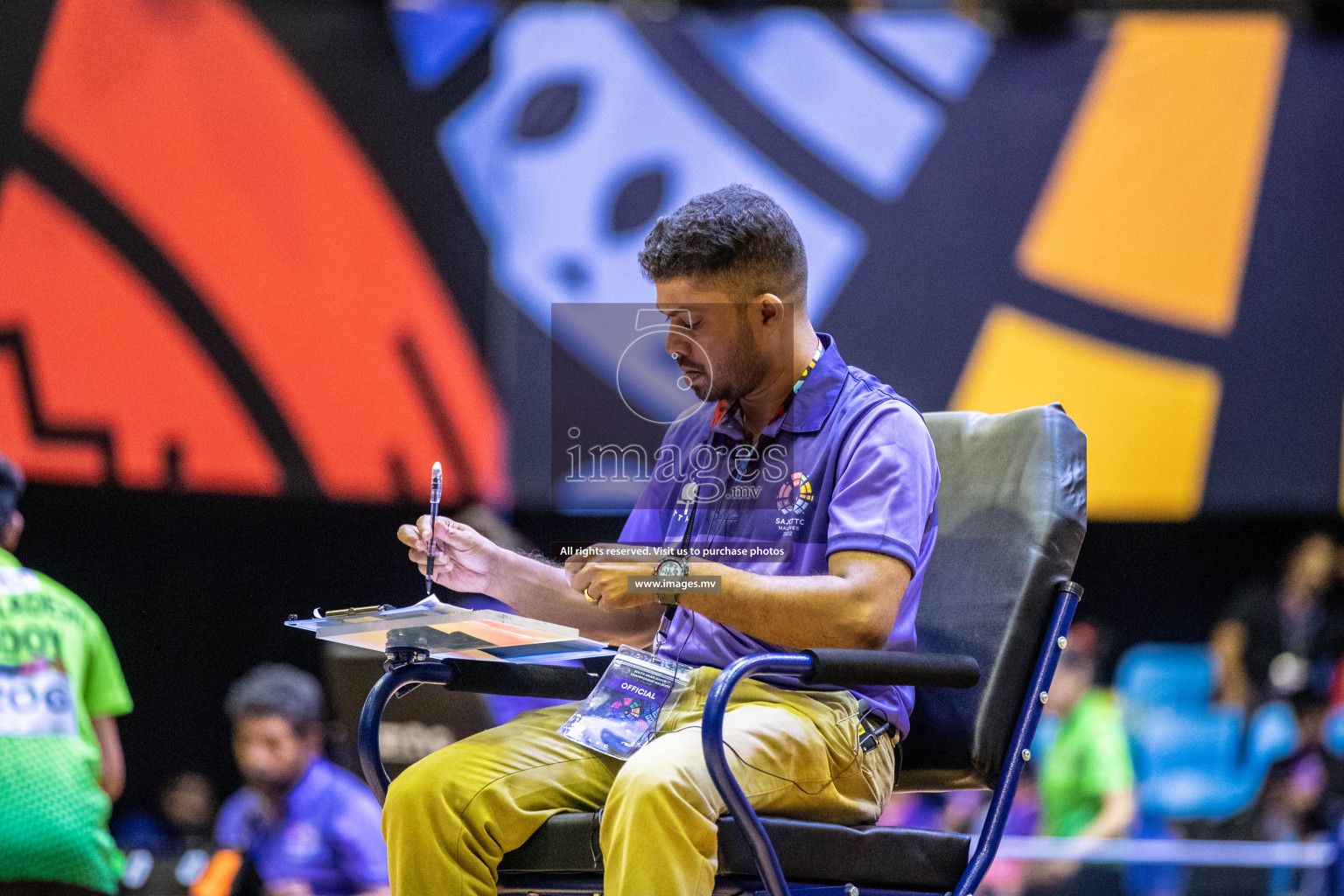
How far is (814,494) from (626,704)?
14.9 inches

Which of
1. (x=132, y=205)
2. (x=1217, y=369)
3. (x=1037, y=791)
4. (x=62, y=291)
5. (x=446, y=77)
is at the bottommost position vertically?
(x=1037, y=791)

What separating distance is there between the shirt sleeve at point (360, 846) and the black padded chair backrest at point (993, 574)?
6.98 ft

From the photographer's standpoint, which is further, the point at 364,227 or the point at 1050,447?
the point at 364,227

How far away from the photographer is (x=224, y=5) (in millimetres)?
4898

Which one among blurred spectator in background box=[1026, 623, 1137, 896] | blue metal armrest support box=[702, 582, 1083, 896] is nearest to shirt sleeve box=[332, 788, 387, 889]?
blue metal armrest support box=[702, 582, 1083, 896]

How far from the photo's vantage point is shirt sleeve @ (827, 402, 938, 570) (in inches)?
61.9

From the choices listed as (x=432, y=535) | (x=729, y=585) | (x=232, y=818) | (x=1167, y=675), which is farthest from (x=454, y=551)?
(x=1167, y=675)

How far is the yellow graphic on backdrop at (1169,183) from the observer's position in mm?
4957

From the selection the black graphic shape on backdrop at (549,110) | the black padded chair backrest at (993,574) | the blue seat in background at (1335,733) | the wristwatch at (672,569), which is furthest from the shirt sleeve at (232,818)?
the blue seat in background at (1335,733)

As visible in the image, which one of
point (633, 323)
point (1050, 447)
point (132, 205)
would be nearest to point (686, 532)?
point (633, 323)

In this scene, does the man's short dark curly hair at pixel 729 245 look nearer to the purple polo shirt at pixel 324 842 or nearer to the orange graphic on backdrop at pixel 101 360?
the purple polo shirt at pixel 324 842

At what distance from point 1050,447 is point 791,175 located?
339 cm

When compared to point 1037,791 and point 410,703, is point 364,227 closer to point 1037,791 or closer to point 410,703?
point 410,703

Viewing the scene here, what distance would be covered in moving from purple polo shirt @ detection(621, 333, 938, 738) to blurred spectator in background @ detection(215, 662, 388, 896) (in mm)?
2001
